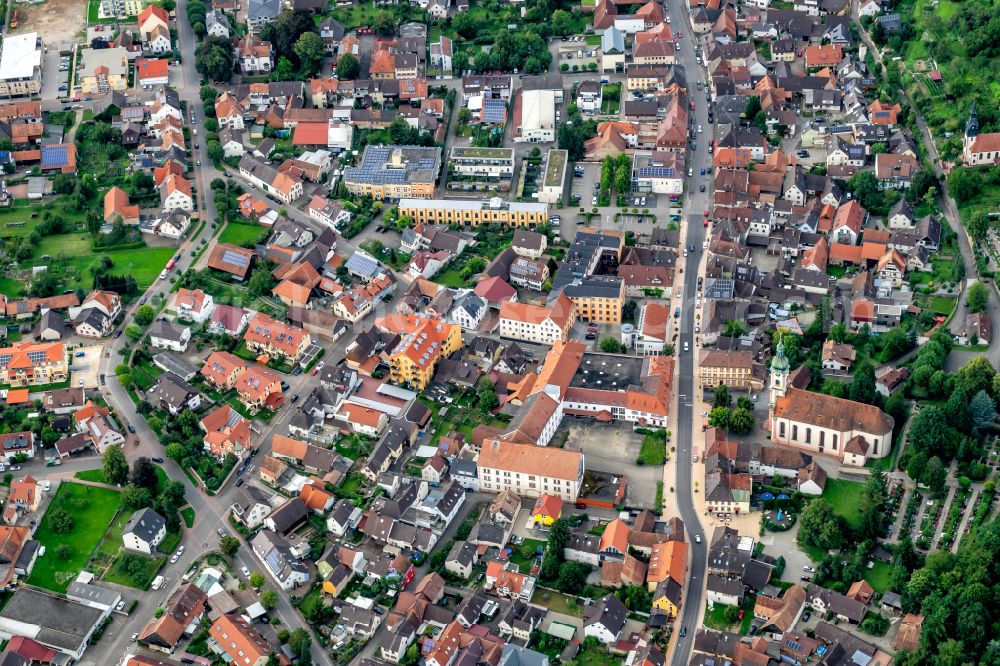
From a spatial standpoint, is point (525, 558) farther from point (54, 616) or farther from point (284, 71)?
point (284, 71)

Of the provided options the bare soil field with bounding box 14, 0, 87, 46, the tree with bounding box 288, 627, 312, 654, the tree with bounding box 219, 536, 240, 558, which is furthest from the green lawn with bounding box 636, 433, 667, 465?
the bare soil field with bounding box 14, 0, 87, 46

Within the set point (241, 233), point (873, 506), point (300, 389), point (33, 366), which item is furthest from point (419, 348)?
point (873, 506)

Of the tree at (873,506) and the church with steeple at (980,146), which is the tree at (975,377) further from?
the church with steeple at (980,146)

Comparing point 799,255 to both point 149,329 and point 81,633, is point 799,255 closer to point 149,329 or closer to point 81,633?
point 149,329

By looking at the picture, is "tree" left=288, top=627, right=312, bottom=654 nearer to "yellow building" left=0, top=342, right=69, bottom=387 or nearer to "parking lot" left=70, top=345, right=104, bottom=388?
"parking lot" left=70, top=345, right=104, bottom=388

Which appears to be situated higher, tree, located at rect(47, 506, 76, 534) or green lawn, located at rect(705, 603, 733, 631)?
green lawn, located at rect(705, 603, 733, 631)

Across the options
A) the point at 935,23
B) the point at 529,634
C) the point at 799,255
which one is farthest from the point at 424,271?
the point at 935,23

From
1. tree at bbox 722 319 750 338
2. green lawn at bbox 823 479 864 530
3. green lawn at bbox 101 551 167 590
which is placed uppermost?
tree at bbox 722 319 750 338

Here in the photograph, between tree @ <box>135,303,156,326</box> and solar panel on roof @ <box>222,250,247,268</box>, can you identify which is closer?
tree @ <box>135,303,156,326</box>
